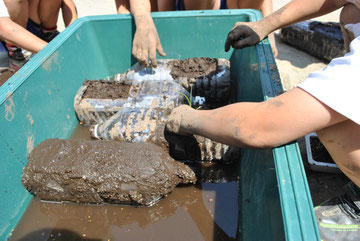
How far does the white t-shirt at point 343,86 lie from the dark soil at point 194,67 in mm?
1235

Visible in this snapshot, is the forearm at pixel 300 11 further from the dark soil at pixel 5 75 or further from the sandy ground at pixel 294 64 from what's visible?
the dark soil at pixel 5 75

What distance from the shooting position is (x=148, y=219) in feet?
4.14

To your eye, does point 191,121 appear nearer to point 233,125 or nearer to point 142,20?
point 233,125

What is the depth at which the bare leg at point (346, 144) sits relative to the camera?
75cm

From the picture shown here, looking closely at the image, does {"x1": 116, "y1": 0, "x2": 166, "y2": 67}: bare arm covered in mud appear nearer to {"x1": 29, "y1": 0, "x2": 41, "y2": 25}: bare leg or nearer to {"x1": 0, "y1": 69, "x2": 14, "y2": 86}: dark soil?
{"x1": 0, "y1": 69, "x2": 14, "y2": 86}: dark soil

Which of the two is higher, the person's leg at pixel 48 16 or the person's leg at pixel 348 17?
the person's leg at pixel 348 17

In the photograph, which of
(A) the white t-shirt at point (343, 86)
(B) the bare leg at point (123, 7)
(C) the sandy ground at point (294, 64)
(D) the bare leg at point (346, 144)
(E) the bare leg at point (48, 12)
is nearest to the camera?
(A) the white t-shirt at point (343, 86)

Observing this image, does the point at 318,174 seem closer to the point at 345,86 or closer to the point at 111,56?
the point at 345,86

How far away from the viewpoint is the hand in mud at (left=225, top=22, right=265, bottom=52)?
143cm

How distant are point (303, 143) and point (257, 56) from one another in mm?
952

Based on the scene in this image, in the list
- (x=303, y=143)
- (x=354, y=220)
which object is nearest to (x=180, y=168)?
(x=354, y=220)

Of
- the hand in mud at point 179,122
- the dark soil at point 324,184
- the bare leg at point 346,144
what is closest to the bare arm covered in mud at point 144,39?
the hand in mud at point 179,122

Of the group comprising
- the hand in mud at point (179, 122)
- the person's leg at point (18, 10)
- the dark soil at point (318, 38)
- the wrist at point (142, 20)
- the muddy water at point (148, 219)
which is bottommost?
the muddy water at point (148, 219)

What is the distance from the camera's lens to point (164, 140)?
140 cm
